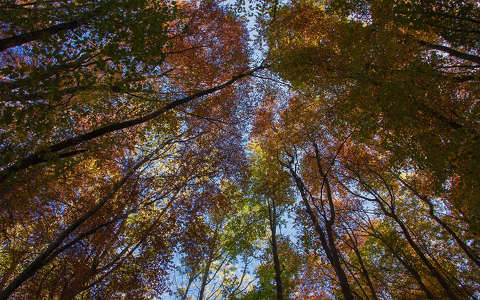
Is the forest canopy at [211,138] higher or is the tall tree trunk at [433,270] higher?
the forest canopy at [211,138]

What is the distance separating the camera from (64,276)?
665 cm

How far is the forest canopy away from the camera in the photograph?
500cm

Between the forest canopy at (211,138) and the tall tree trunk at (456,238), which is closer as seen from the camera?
the forest canopy at (211,138)

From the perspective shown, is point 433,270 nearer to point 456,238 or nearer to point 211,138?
point 456,238

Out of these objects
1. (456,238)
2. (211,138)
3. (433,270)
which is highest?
(211,138)

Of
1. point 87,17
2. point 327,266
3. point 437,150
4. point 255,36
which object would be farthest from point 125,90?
point 327,266

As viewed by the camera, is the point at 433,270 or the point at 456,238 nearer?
the point at 433,270

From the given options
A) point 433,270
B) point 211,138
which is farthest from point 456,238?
point 211,138

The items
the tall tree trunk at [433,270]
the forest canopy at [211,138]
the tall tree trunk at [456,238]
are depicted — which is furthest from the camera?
the tall tree trunk at [456,238]

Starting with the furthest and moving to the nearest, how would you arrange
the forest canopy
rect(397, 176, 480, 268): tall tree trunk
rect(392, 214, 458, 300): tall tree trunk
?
rect(397, 176, 480, 268): tall tree trunk → rect(392, 214, 458, 300): tall tree trunk → the forest canopy

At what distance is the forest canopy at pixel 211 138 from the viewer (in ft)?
16.4

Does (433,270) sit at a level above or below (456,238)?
below

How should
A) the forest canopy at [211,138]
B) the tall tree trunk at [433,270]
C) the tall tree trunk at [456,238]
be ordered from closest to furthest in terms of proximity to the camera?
1. the forest canopy at [211,138]
2. the tall tree trunk at [433,270]
3. the tall tree trunk at [456,238]

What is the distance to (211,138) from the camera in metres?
10.7
